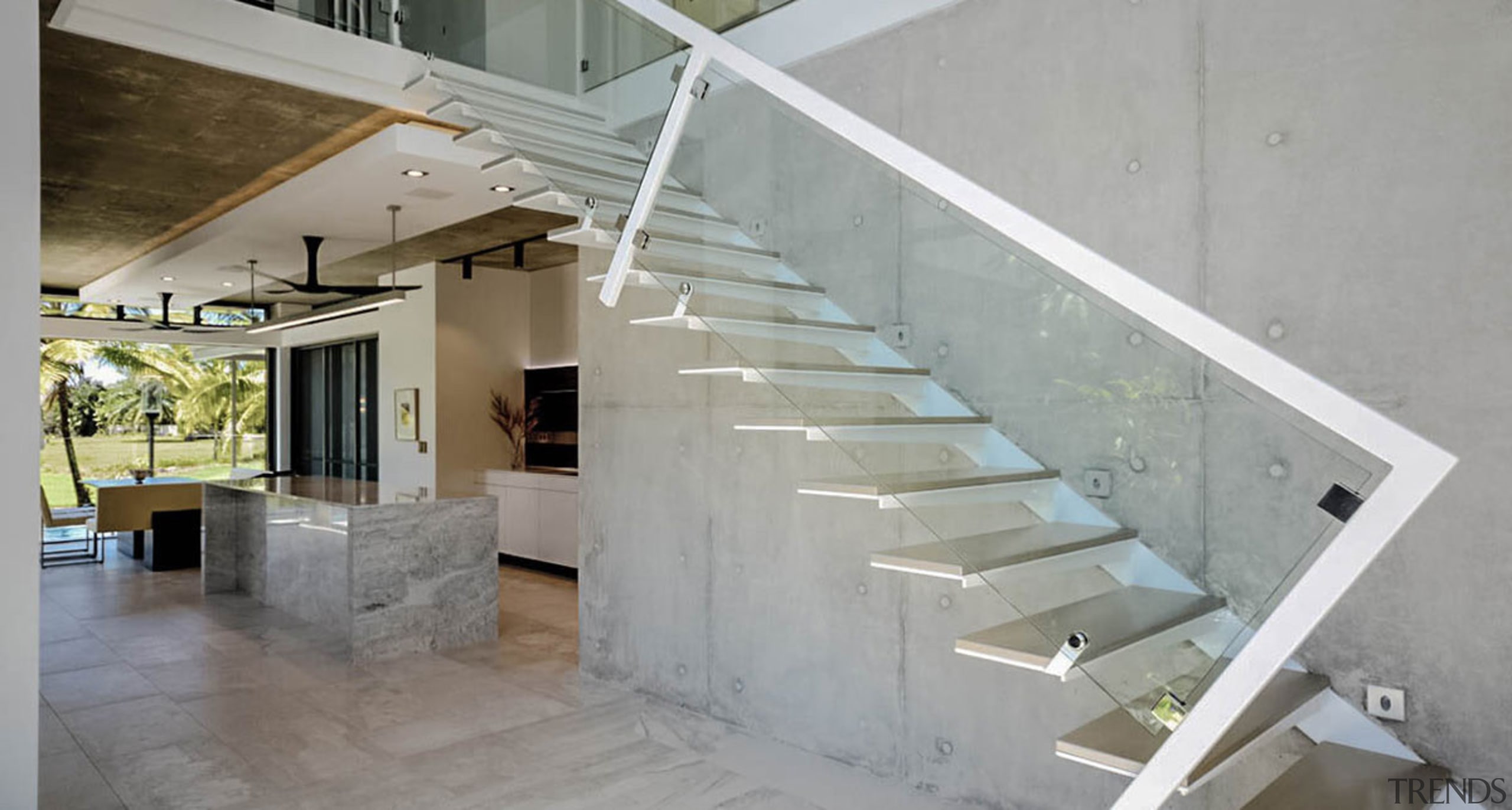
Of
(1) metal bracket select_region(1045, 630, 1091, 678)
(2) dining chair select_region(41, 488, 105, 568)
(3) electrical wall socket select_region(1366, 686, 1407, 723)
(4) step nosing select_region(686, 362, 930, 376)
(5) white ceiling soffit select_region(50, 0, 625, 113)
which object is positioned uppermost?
(5) white ceiling soffit select_region(50, 0, 625, 113)

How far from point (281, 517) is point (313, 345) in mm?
6542

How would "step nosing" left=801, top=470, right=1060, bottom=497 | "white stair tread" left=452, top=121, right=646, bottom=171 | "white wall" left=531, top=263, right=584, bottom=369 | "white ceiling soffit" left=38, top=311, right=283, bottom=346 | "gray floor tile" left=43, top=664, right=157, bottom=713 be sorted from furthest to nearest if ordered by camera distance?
"white ceiling soffit" left=38, top=311, right=283, bottom=346, "white wall" left=531, top=263, right=584, bottom=369, "gray floor tile" left=43, top=664, right=157, bottom=713, "white stair tread" left=452, top=121, right=646, bottom=171, "step nosing" left=801, top=470, right=1060, bottom=497

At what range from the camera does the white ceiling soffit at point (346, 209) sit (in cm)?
546

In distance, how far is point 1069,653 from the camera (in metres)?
2.07

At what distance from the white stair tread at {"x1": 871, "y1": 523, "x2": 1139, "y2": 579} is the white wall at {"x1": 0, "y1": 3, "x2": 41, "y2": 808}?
2.55 meters

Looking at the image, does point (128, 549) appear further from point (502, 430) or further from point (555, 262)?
point (555, 262)

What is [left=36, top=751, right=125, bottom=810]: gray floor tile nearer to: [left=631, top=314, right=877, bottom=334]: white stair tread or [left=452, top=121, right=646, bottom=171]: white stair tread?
[left=631, top=314, right=877, bottom=334]: white stair tread

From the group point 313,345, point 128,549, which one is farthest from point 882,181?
point 313,345

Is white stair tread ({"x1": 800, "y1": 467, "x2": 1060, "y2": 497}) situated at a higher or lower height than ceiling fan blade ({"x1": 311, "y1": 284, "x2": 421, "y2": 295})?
lower

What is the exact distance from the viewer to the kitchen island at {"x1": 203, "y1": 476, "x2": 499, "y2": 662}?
588cm

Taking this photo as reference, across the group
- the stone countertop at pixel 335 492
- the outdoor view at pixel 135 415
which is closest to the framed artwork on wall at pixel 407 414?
the stone countertop at pixel 335 492

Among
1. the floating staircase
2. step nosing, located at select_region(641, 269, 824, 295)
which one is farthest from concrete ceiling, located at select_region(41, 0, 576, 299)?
step nosing, located at select_region(641, 269, 824, 295)

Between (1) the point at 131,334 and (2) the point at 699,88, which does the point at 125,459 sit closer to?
(1) the point at 131,334

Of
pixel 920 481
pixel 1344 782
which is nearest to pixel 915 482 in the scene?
pixel 920 481
